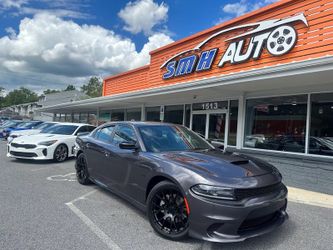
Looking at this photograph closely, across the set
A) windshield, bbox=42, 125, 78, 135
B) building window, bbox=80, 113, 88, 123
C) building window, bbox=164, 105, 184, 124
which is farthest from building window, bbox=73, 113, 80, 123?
windshield, bbox=42, 125, 78, 135

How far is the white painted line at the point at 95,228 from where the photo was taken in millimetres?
3455

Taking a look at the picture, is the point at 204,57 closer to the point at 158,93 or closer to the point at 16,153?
the point at 158,93

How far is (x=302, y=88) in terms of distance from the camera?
26.1 ft

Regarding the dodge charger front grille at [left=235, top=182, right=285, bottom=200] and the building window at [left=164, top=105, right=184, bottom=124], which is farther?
the building window at [left=164, top=105, right=184, bottom=124]

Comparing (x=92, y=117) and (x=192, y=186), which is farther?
(x=92, y=117)

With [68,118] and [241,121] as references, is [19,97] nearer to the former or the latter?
[68,118]

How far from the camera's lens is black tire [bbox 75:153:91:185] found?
248 inches

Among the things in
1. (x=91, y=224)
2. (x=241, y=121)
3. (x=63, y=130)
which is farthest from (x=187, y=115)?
(x=91, y=224)

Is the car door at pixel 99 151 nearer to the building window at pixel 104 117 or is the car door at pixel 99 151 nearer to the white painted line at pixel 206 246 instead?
the white painted line at pixel 206 246

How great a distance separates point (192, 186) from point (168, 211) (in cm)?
59

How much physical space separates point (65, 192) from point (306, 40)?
7.50m

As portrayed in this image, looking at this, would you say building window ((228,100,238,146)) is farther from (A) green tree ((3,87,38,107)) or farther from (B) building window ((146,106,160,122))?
(A) green tree ((3,87,38,107))

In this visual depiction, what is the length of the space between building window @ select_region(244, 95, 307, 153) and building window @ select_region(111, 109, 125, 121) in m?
10.0

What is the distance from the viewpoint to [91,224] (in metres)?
4.09
